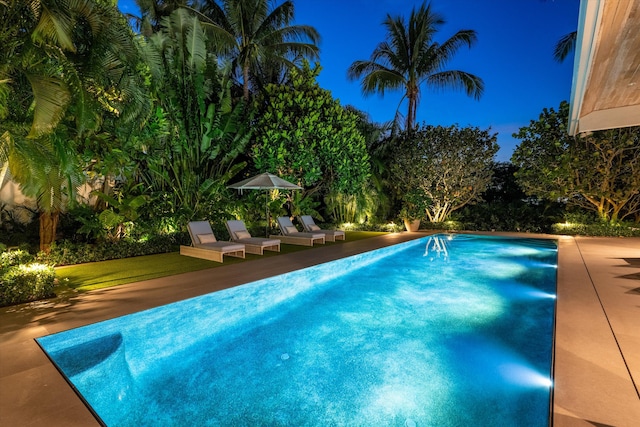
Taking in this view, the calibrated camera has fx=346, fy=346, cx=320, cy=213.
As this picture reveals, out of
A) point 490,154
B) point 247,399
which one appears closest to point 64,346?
point 247,399

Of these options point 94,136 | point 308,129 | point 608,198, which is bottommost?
point 608,198

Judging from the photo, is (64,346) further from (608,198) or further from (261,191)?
(608,198)

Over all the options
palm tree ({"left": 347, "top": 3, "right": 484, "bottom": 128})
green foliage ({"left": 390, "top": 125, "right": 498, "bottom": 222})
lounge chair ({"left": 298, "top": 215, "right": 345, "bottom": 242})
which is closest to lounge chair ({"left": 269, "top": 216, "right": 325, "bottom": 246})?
lounge chair ({"left": 298, "top": 215, "right": 345, "bottom": 242})

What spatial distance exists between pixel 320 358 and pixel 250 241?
19.6ft

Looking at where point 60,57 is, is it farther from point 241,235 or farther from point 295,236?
point 295,236

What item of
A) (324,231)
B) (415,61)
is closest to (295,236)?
(324,231)

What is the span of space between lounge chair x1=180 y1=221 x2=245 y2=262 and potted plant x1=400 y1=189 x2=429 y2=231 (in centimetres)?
1021

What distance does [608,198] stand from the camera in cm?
1359

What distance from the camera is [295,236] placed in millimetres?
11305

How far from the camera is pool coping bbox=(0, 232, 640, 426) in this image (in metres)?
2.36

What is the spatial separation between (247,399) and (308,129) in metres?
11.0

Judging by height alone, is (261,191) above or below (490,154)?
below

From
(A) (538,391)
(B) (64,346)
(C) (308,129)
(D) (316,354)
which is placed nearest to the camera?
(A) (538,391)

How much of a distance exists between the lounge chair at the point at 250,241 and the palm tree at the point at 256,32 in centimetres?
690
